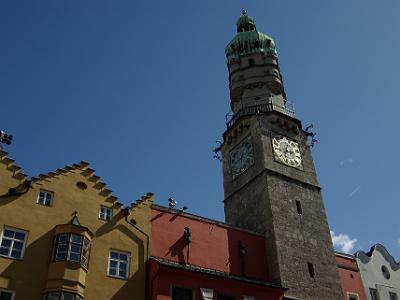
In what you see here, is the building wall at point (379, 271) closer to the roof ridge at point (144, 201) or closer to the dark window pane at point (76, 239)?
the roof ridge at point (144, 201)

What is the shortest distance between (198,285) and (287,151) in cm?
1619

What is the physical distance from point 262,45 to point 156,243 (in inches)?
1072

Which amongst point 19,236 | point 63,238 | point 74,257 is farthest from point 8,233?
point 74,257

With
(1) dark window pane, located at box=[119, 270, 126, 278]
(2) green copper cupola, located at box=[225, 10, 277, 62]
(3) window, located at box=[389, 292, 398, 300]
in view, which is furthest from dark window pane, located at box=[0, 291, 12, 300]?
(2) green copper cupola, located at box=[225, 10, 277, 62]

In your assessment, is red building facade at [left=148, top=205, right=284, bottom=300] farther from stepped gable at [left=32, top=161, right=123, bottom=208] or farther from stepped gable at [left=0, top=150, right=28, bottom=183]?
stepped gable at [left=0, top=150, right=28, bottom=183]

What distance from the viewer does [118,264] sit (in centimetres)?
2705

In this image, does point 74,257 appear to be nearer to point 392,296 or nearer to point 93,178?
point 93,178

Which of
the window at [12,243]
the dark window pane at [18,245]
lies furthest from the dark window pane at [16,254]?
the dark window pane at [18,245]

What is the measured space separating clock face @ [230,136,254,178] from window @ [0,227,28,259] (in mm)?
19963

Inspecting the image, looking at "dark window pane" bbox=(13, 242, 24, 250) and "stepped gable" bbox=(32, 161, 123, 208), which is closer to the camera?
"dark window pane" bbox=(13, 242, 24, 250)

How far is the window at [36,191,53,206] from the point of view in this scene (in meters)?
26.7

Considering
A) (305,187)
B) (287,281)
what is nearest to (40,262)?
(287,281)

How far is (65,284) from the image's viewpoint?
79.4 feet

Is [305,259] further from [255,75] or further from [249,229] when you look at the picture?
[255,75]
